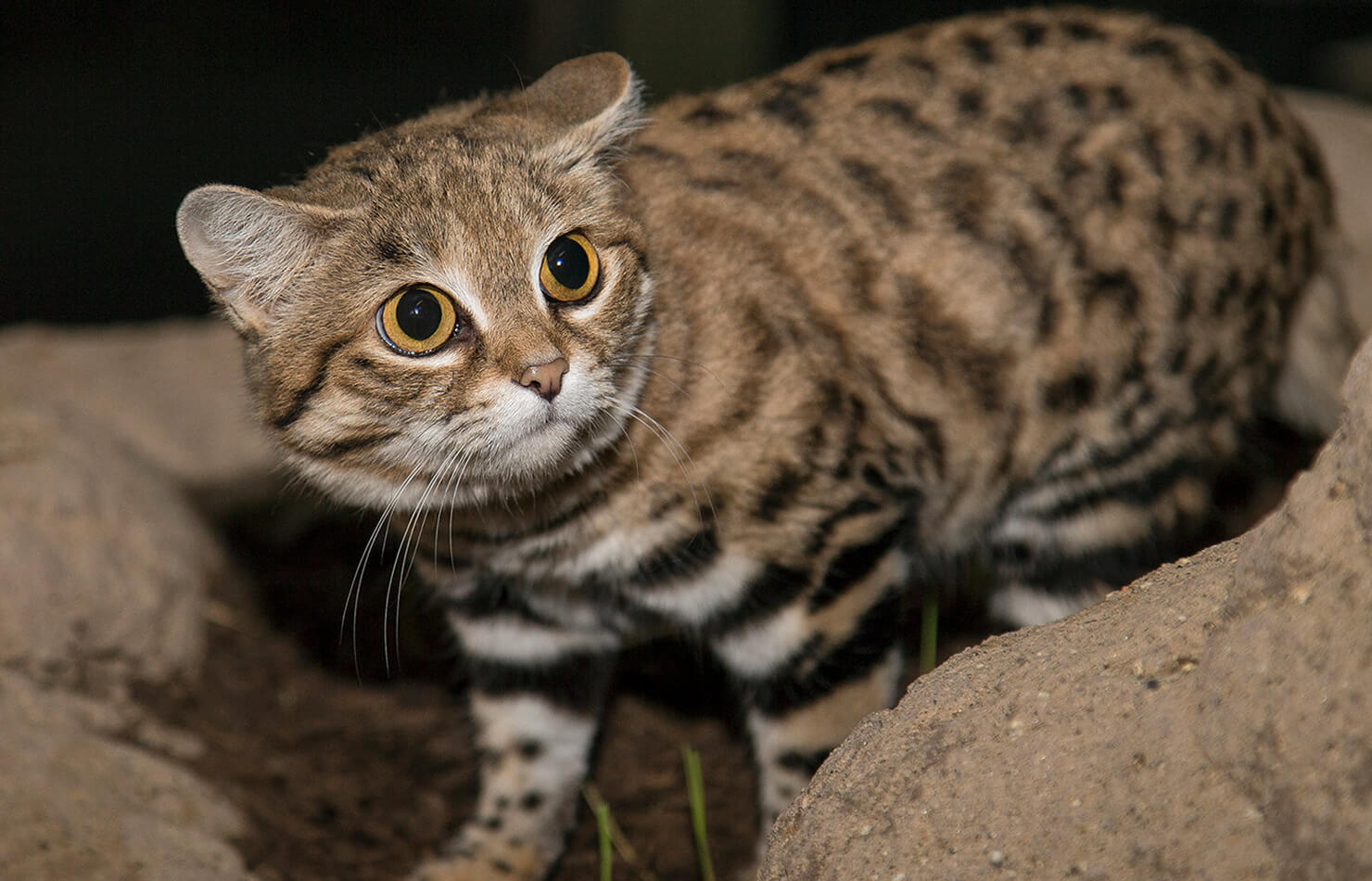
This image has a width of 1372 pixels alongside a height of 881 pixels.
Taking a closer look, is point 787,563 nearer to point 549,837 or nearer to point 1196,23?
point 549,837

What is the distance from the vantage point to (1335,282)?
169 inches

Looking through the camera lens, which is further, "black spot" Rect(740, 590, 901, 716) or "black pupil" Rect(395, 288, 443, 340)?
"black spot" Rect(740, 590, 901, 716)

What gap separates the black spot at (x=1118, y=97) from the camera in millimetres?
3709

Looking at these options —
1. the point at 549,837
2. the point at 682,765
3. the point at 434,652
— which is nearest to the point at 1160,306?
the point at 682,765

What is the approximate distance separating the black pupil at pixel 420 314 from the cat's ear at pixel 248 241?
0.25m

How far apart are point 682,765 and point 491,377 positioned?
1950mm

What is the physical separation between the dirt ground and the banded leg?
0.49 metres

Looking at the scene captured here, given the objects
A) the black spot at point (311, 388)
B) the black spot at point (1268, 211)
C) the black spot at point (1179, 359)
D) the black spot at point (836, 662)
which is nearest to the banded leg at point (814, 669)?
the black spot at point (836, 662)

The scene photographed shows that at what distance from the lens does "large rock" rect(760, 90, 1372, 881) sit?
1798mm

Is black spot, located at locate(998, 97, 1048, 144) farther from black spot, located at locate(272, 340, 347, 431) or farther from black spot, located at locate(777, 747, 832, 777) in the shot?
black spot, located at locate(272, 340, 347, 431)

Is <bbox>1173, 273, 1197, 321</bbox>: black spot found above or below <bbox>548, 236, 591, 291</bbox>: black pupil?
below

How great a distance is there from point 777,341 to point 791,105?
2.77ft

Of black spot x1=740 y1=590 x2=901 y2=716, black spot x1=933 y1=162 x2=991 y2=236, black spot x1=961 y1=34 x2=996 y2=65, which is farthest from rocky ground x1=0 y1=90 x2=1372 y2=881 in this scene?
black spot x1=961 y1=34 x2=996 y2=65

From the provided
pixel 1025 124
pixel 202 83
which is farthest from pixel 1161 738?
pixel 202 83
